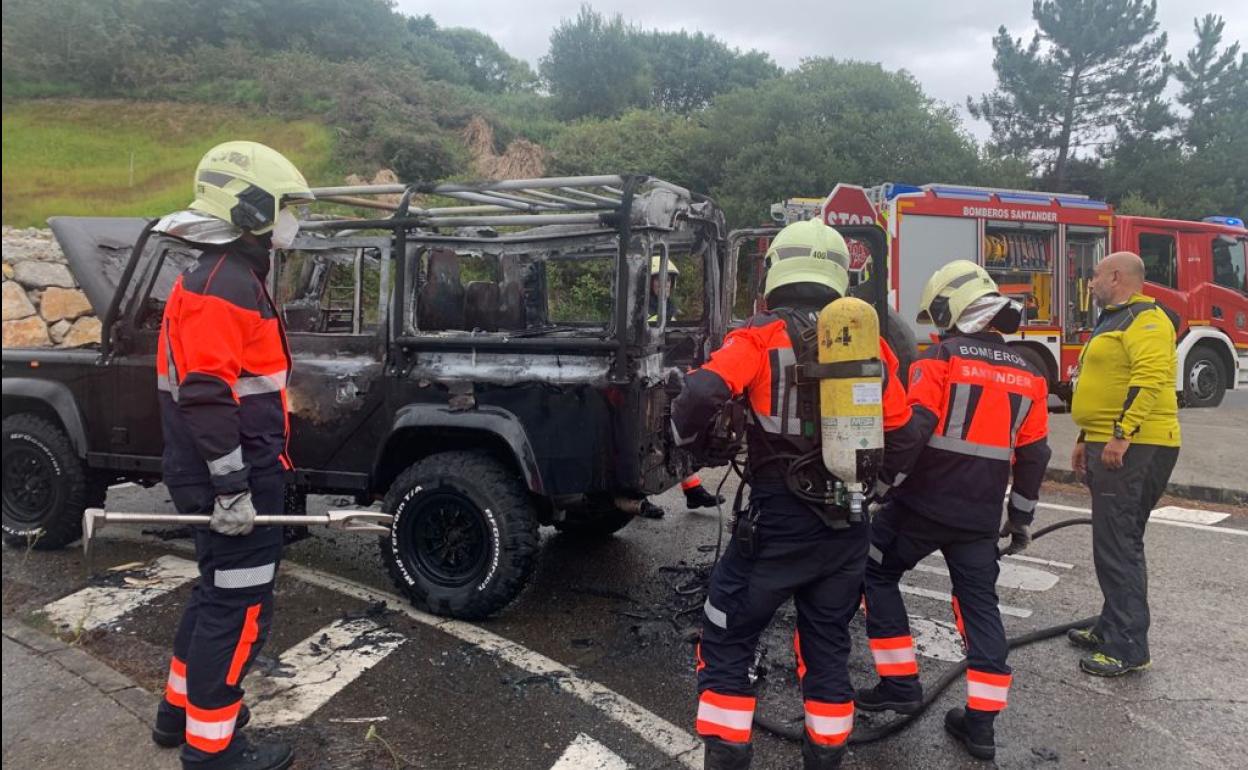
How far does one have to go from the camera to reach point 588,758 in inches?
120

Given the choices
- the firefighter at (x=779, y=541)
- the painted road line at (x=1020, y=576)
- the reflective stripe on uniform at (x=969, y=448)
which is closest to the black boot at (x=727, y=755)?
the firefighter at (x=779, y=541)

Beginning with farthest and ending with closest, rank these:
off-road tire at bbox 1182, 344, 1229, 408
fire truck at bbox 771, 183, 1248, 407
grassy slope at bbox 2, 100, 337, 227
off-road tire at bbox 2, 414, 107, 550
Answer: off-road tire at bbox 1182, 344, 1229, 408 → fire truck at bbox 771, 183, 1248, 407 → off-road tire at bbox 2, 414, 107, 550 → grassy slope at bbox 2, 100, 337, 227

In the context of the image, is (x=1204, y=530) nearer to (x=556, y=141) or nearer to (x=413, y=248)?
(x=413, y=248)

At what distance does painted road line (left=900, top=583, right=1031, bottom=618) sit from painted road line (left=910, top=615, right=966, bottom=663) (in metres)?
0.21

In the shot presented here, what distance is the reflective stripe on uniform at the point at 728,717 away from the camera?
2.74 meters

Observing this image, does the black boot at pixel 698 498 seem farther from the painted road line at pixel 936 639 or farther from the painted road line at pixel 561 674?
the painted road line at pixel 561 674

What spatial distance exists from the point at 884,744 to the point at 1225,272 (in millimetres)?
12581

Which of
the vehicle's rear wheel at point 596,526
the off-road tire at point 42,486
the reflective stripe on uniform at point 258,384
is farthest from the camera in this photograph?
the vehicle's rear wheel at point 596,526

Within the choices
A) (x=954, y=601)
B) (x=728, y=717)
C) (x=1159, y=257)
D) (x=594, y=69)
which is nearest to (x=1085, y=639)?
(x=954, y=601)

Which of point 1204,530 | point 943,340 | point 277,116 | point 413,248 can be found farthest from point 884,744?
point 277,116

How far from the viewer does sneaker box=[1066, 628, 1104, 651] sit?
4.06 metres

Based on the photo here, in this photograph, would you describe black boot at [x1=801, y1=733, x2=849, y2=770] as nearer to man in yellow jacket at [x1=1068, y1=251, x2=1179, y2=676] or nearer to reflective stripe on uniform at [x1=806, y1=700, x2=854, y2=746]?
reflective stripe on uniform at [x1=806, y1=700, x2=854, y2=746]

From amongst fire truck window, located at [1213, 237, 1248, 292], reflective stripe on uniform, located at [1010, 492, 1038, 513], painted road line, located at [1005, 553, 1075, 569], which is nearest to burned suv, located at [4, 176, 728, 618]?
reflective stripe on uniform, located at [1010, 492, 1038, 513]

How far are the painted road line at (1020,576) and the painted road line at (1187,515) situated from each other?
2050 mm
